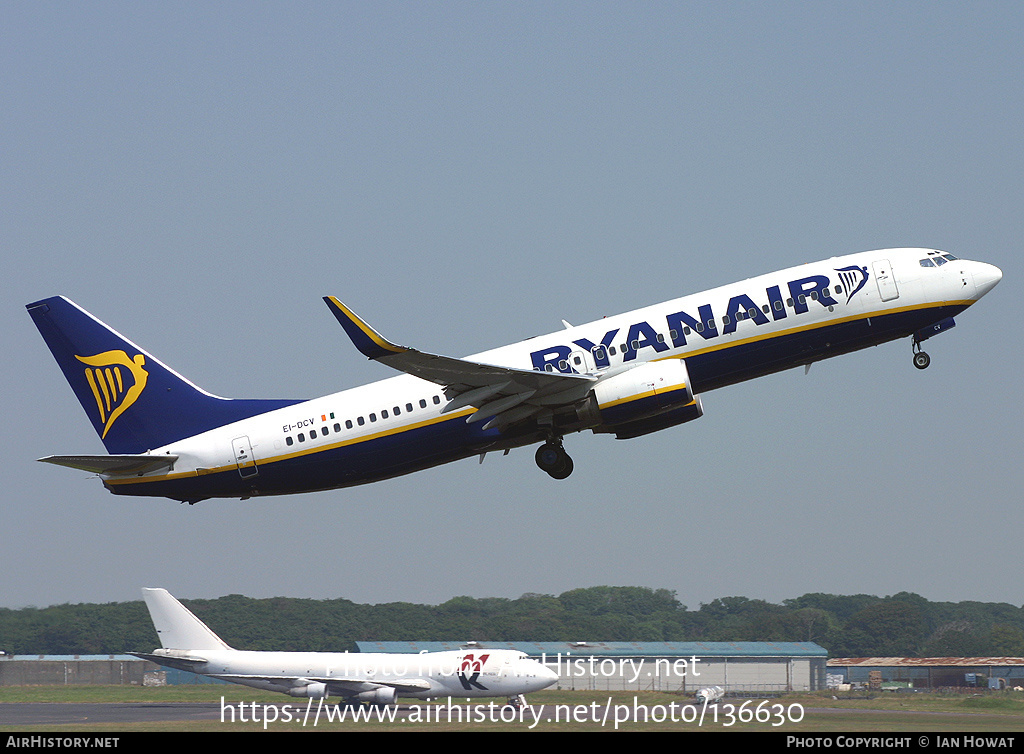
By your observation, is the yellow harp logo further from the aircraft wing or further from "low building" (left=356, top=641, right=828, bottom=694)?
"low building" (left=356, top=641, right=828, bottom=694)

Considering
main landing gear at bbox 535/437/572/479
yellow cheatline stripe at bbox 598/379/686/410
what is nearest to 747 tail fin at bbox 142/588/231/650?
main landing gear at bbox 535/437/572/479

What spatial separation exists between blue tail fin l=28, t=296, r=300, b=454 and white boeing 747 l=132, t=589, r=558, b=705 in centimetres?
1496

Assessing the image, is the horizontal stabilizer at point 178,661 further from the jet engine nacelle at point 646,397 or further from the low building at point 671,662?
the jet engine nacelle at point 646,397

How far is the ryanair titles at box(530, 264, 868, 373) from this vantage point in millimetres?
37500

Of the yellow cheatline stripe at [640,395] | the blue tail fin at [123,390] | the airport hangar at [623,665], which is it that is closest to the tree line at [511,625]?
the airport hangar at [623,665]

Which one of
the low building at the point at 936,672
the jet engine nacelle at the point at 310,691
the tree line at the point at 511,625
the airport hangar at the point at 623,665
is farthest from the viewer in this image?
the tree line at the point at 511,625

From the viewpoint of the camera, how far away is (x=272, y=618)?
242ft

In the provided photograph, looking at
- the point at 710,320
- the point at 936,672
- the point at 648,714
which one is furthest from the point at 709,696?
the point at 710,320

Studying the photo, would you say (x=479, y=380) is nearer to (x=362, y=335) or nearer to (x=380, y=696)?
(x=362, y=335)

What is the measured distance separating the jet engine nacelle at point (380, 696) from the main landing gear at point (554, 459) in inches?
609

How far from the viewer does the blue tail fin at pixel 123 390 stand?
4172 centimetres

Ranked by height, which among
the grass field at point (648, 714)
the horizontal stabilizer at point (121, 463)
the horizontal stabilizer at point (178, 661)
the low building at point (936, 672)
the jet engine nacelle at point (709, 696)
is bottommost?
the grass field at point (648, 714)

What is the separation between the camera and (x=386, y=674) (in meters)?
51.7

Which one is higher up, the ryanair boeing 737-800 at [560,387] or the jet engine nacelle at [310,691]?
the ryanair boeing 737-800 at [560,387]
